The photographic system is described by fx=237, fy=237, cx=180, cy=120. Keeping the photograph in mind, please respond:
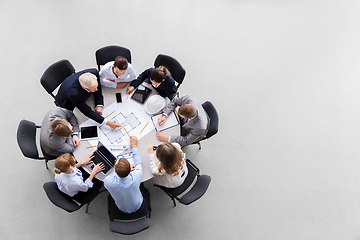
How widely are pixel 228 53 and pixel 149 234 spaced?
3343 mm

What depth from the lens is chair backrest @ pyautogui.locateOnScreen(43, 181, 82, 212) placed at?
2.46 m

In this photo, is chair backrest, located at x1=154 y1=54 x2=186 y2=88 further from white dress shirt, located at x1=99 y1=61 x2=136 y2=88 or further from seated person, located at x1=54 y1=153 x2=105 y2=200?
seated person, located at x1=54 y1=153 x2=105 y2=200

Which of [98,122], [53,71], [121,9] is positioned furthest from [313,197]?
[121,9]

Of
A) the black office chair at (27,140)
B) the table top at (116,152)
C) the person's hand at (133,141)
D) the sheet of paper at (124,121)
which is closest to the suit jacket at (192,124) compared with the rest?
the table top at (116,152)

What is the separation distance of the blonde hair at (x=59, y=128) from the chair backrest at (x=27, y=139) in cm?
48

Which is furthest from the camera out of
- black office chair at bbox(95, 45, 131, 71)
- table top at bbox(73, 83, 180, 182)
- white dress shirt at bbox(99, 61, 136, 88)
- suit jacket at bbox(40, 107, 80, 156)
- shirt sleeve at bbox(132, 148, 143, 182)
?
black office chair at bbox(95, 45, 131, 71)

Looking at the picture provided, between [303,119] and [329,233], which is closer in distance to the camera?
[329,233]

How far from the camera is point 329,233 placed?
3496 millimetres

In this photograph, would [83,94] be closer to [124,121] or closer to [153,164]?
[124,121]

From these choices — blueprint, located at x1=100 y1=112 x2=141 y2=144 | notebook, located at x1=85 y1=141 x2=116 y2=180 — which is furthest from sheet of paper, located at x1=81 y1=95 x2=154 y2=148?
notebook, located at x1=85 y1=141 x2=116 y2=180

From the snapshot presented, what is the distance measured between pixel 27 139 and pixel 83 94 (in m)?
0.82

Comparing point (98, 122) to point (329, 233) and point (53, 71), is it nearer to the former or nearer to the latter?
point (53, 71)

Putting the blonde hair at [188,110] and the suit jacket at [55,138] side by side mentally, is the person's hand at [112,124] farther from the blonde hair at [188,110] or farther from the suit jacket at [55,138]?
the blonde hair at [188,110]

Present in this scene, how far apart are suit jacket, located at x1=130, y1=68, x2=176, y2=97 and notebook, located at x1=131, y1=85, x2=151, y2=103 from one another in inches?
3.1
